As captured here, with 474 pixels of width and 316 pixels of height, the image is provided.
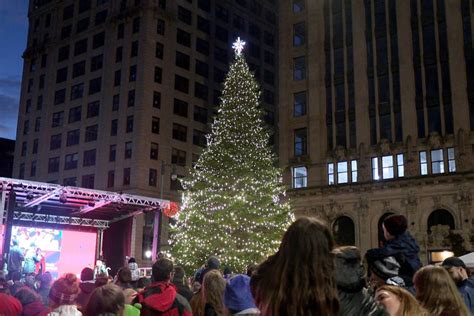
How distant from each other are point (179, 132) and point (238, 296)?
5961 centimetres

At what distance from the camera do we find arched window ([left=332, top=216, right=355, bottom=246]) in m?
42.0

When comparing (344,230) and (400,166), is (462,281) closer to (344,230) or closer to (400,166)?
(400,166)

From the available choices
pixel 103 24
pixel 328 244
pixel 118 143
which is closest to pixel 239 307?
pixel 328 244

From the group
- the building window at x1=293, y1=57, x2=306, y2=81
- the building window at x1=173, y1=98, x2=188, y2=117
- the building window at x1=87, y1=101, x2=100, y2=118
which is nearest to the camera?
the building window at x1=293, y1=57, x2=306, y2=81

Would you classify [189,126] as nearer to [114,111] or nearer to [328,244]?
[114,111]

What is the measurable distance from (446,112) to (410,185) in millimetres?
6257

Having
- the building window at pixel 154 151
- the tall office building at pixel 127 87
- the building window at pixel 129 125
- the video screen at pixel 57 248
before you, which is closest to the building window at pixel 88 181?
the tall office building at pixel 127 87

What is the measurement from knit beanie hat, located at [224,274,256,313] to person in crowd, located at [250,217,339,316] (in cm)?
176

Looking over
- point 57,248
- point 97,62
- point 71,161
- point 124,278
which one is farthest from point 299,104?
point 124,278

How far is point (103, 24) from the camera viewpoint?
67.8 metres

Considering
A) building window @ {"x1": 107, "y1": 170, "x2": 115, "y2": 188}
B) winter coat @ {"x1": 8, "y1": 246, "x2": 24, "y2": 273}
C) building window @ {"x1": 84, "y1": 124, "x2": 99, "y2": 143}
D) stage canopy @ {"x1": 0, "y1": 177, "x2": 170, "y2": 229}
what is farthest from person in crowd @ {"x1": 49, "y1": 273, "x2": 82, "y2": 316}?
building window @ {"x1": 84, "y1": 124, "x2": 99, "y2": 143}

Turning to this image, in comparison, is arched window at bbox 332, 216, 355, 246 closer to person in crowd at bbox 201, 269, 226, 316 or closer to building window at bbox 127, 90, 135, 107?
building window at bbox 127, 90, 135, 107

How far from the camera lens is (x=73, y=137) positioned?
66938 mm

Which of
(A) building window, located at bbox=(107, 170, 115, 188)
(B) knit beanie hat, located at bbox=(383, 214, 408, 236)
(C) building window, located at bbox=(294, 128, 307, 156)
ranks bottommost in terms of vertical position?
(B) knit beanie hat, located at bbox=(383, 214, 408, 236)
